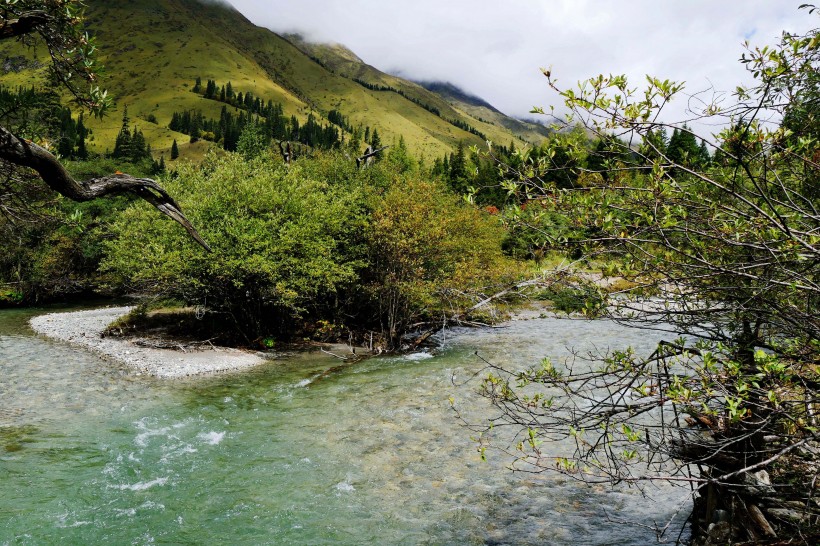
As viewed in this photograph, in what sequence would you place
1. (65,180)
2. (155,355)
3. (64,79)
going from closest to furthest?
(65,180) → (64,79) → (155,355)

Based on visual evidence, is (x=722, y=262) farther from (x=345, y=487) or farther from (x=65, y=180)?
(x=345, y=487)

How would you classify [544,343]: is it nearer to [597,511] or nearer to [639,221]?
[597,511]

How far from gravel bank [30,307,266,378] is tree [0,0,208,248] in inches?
581

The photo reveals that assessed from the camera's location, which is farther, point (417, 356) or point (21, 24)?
point (417, 356)

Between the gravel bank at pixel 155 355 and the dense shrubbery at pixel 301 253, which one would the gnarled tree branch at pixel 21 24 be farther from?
the dense shrubbery at pixel 301 253

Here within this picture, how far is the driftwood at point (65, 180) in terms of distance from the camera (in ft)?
13.4

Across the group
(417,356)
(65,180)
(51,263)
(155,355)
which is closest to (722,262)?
(65,180)

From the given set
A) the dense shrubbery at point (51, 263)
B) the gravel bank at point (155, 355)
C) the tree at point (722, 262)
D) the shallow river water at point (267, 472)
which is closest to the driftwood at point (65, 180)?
the tree at point (722, 262)

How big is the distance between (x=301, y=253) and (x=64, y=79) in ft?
60.2

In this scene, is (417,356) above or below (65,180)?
below

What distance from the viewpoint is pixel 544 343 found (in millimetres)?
25125

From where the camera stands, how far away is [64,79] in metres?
5.61

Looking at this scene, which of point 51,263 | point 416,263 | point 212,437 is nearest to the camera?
point 212,437

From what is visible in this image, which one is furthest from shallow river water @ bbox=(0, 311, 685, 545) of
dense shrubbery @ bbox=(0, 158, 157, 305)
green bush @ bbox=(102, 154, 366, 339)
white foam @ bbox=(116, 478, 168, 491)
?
dense shrubbery @ bbox=(0, 158, 157, 305)
